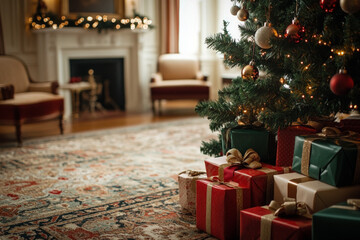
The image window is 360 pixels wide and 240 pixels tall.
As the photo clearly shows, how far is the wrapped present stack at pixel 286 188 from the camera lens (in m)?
1.90

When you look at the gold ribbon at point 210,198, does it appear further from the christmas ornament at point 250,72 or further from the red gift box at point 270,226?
the christmas ornament at point 250,72

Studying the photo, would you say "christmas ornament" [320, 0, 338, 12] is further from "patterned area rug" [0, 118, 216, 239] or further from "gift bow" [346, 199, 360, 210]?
"patterned area rug" [0, 118, 216, 239]

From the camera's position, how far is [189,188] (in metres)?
2.57

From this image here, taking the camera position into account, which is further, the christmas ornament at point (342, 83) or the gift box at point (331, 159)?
the gift box at point (331, 159)

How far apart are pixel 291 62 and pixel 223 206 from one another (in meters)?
0.79

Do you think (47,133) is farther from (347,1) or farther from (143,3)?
(347,1)

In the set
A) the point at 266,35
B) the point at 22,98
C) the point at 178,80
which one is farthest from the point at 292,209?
the point at 178,80

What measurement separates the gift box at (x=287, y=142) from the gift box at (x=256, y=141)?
89 mm

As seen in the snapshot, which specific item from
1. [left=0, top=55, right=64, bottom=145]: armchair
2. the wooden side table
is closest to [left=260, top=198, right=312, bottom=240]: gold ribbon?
[left=0, top=55, right=64, bottom=145]: armchair

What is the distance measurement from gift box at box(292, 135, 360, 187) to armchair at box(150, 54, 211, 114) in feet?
15.0

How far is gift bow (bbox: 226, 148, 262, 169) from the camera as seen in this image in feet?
7.68

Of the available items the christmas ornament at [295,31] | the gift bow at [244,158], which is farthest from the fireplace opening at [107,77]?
the christmas ornament at [295,31]

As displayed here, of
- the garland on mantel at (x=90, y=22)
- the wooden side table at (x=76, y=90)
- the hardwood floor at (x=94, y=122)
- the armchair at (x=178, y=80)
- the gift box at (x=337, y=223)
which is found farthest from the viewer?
the armchair at (x=178, y=80)

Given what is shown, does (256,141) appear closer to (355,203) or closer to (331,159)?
(331,159)
